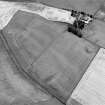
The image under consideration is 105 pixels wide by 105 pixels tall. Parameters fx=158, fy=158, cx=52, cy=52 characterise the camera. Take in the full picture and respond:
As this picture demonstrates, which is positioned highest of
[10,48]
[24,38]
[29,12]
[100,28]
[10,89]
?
[100,28]

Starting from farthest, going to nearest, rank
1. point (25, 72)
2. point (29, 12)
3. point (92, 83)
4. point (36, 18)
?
point (29, 12)
point (36, 18)
point (25, 72)
point (92, 83)

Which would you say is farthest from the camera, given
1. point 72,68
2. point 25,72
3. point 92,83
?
point 25,72

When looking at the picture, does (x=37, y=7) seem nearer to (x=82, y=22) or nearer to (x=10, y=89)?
(x=82, y=22)

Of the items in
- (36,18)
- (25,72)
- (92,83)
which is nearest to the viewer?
(92,83)

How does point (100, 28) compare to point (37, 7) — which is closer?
point (100, 28)

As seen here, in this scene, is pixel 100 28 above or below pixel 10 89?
above

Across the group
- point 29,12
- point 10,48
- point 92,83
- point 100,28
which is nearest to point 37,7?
point 29,12

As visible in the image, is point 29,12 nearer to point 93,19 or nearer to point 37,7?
point 37,7

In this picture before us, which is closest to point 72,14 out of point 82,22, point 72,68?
point 82,22

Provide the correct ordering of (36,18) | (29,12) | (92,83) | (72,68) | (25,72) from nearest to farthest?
(92,83) < (72,68) < (25,72) < (36,18) < (29,12)
